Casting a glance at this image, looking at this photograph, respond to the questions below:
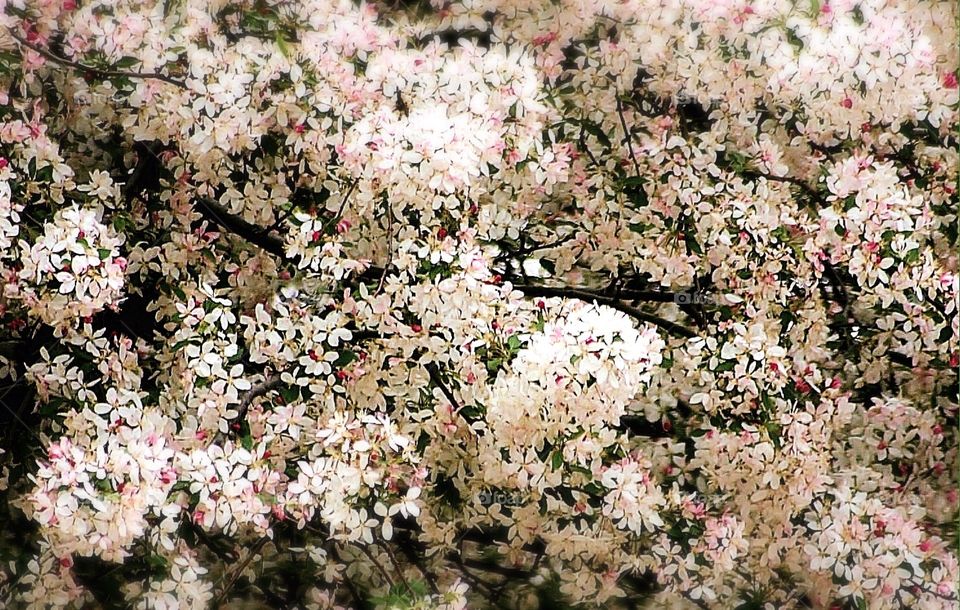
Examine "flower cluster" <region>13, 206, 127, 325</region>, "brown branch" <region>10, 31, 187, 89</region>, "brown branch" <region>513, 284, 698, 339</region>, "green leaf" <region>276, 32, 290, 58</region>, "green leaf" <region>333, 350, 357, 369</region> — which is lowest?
"green leaf" <region>333, 350, 357, 369</region>

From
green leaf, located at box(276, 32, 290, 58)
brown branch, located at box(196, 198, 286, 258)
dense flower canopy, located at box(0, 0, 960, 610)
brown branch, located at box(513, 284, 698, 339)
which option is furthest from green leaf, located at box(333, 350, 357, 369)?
green leaf, located at box(276, 32, 290, 58)

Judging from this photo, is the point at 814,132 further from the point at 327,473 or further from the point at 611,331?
the point at 327,473

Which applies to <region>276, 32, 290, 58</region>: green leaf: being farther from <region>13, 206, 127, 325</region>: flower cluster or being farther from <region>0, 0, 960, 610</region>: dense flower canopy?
<region>13, 206, 127, 325</region>: flower cluster

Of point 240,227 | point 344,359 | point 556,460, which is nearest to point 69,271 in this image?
point 240,227

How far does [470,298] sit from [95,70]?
31.9 inches

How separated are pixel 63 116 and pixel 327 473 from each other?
827mm

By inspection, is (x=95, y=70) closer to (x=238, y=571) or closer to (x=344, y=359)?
(x=344, y=359)

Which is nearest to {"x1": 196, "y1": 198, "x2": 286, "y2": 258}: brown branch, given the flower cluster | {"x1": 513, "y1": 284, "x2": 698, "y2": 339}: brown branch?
the flower cluster

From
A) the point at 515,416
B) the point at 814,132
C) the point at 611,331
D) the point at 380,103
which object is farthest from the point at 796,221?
the point at 380,103

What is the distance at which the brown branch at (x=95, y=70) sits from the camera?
1.67m

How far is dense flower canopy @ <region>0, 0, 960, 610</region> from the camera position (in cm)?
168

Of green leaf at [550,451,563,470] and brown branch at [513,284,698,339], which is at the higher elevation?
brown branch at [513,284,698,339]

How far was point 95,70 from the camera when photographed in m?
1.68

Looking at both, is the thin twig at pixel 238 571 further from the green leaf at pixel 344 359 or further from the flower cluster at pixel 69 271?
the flower cluster at pixel 69 271
